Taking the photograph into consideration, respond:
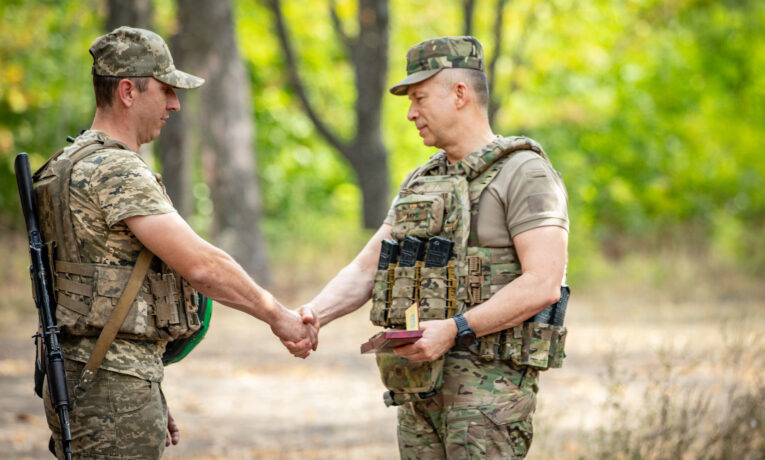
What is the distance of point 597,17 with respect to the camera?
2286 cm

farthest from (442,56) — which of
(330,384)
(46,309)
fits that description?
(330,384)

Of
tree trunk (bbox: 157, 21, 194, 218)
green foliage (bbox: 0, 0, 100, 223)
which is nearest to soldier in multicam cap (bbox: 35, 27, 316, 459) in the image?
tree trunk (bbox: 157, 21, 194, 218)

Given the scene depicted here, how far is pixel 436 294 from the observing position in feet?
11.4

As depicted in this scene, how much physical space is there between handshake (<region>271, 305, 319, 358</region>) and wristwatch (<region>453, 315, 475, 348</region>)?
2.93 feet

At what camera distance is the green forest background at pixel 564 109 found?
1903cm

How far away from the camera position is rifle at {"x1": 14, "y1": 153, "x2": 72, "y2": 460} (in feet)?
10.4

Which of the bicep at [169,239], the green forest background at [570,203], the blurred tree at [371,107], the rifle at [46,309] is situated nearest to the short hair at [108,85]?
the rifle at [46,309]

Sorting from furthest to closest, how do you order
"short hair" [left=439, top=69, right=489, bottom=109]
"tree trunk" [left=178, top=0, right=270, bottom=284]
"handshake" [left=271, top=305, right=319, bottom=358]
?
"tree trunk" [left=178, top=0, right=270, bottom=284] < "handshake" [left=271, top=305, right=319, bottom=358] < "short hair" [left=439, top=69, right=489, bottom=109]

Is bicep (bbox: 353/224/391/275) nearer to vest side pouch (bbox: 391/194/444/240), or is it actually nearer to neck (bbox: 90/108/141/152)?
vest side pouch (bbox: 391/194/444/240)

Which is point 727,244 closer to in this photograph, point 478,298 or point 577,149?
point 577,149

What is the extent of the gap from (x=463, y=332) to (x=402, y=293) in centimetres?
34

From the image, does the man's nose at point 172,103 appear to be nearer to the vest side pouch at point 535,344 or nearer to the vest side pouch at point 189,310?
the vest side pouch at point 189,310

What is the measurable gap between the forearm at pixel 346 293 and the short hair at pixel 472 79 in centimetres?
100

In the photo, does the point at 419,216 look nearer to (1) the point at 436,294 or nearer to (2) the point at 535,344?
(1) the point at 436,294
